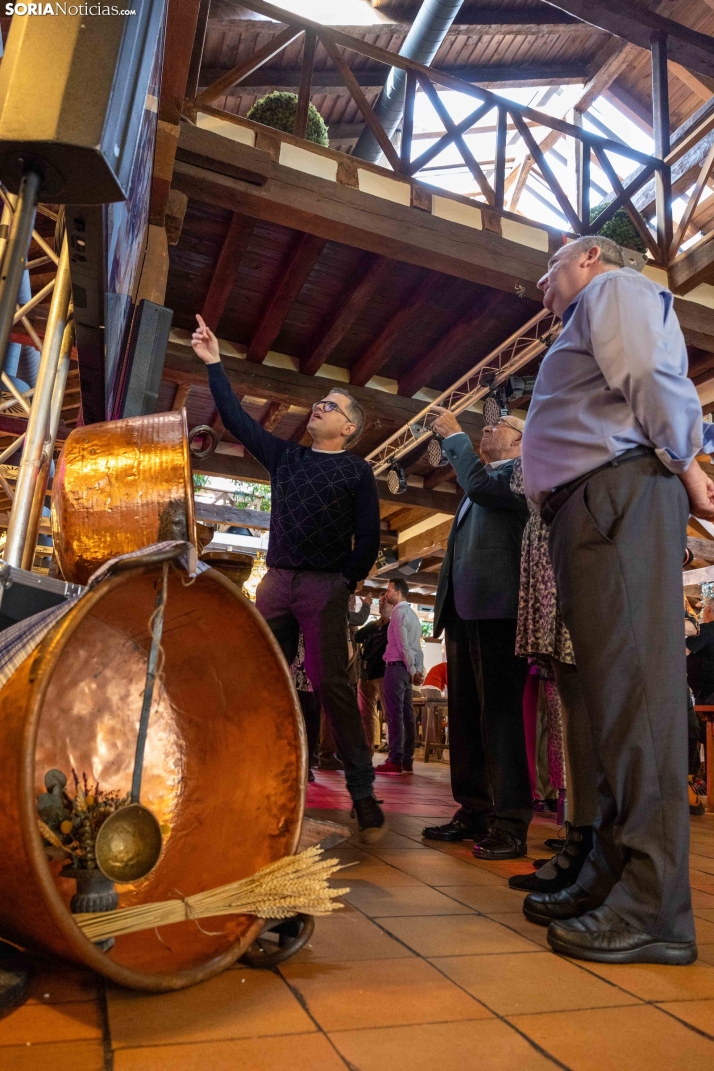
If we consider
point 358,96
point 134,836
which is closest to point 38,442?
point 134,836

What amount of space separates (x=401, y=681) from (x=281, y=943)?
15.1ft

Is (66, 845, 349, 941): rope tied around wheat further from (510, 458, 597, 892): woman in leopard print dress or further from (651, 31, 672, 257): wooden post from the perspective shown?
(651, 31, 672, 257): wooden post

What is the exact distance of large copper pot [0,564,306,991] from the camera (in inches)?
43.3

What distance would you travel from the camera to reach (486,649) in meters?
2.30

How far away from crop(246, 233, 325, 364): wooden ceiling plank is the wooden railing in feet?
2.07

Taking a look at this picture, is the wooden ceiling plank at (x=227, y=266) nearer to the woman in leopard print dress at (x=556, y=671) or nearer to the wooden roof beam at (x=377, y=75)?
the wooden roof beam at (x=377, y=75)

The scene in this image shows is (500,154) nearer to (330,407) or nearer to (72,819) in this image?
(330,407)

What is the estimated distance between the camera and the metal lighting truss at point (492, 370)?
5.43 metres

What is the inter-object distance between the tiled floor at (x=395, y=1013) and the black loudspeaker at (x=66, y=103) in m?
1.02

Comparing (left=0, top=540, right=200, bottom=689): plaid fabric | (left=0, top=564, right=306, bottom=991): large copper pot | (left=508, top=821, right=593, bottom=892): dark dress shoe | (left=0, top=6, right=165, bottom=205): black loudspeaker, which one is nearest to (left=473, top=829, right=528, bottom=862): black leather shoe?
(left=508, top=821, right=593, bottom=892): dark dress shoe

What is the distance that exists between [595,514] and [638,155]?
4.69m
